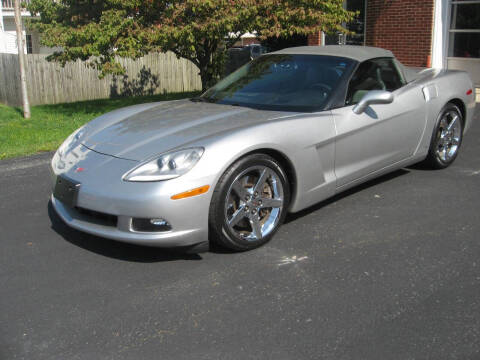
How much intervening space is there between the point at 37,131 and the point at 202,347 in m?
7.78

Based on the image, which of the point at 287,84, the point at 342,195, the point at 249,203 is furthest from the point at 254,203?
the point at 342,195

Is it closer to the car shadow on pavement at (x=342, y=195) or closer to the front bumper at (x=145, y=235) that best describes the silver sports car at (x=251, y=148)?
the front bumper at (x=145, y=235)

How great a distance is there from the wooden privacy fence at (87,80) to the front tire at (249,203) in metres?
11.6

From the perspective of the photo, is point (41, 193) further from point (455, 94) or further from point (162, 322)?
point (455, 94)

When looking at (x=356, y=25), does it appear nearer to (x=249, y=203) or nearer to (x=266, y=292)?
(x=249, y=203)

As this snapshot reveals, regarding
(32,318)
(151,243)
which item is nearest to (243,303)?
(151,243)

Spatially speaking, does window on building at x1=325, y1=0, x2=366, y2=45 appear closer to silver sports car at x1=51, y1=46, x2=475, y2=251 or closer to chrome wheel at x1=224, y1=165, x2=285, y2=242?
silver sports car at x1=51, y1=46, x2=475, y2=251

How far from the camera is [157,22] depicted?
11062 millimetres

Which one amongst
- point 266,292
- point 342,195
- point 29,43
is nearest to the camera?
point 266,292

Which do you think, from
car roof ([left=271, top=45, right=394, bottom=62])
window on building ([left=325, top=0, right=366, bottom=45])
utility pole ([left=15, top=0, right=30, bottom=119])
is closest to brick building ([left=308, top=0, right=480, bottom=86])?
window on building ([left=325, top=0, right=366, bottom=45])

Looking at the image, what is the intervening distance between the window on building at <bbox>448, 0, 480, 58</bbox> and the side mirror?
923 centimetres

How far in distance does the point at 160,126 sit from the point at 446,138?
3.39 m

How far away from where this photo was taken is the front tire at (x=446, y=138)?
590cm

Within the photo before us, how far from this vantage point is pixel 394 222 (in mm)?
4664
